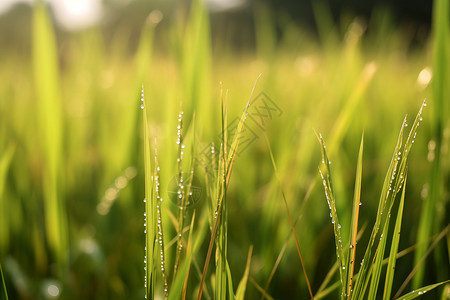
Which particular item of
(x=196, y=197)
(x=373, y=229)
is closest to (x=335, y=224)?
(x=373, y=229)

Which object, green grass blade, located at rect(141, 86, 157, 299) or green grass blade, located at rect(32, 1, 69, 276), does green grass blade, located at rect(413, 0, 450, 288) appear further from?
green grass blade, located at rect(32, 1, 69, 276)

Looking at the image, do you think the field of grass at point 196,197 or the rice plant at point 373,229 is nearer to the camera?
the rice plant at point 373,229

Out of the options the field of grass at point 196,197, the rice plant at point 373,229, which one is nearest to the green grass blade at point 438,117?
the field of grass at point 196,197

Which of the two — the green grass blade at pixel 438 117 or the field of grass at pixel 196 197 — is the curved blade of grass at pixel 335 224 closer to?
the field of grass at pixel 196 197

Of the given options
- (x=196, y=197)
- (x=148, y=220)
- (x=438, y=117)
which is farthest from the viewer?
(x=196, y=197)

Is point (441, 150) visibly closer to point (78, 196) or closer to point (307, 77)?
point (78, 196)

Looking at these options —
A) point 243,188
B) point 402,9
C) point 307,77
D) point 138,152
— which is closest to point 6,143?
point 138,152

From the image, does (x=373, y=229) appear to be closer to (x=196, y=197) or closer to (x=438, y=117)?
(x=438, y=117)

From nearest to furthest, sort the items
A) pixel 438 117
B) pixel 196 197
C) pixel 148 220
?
pixel 148 220 → pixel 438 117 → pixel 196 197

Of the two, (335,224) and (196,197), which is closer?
(335,224)
